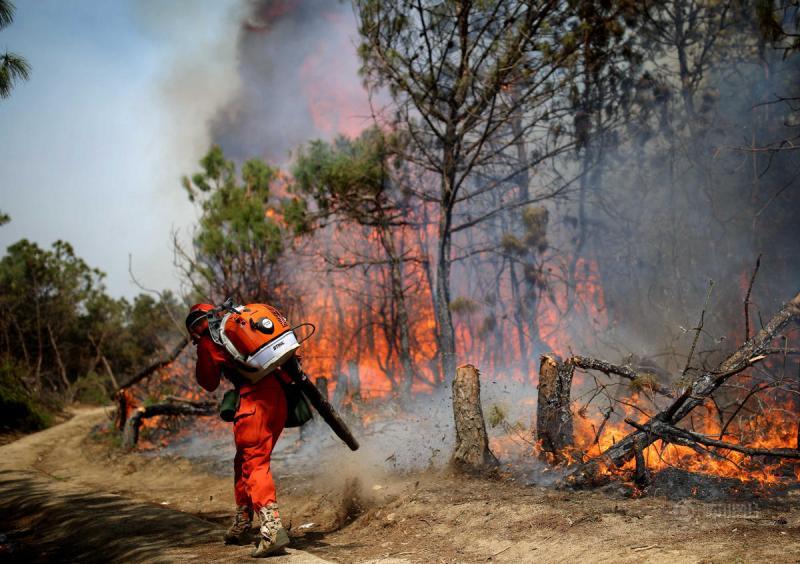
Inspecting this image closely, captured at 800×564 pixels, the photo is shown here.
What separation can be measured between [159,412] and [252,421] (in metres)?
7.25

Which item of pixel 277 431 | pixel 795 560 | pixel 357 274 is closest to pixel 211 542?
pixel 277 431

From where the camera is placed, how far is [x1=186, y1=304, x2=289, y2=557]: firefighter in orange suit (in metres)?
4.27

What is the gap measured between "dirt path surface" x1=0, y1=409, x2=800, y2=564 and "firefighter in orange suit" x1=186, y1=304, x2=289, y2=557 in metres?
0.33

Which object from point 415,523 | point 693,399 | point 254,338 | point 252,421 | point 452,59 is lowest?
point 415,523

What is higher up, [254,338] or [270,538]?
[254,338]

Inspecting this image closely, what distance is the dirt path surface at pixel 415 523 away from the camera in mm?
3711

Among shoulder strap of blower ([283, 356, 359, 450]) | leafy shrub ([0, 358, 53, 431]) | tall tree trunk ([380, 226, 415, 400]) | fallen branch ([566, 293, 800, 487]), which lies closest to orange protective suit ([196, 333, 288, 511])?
shoulder strap of blower ([283, 356, 359, 450])

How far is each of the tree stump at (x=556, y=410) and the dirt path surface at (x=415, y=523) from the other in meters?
0.82

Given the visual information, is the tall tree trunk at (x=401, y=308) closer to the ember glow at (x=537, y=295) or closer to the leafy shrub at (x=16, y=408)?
the ember glow at (x=537, y=295)

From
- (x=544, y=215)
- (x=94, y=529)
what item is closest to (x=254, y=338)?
(x=94, y=529)

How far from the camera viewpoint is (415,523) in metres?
4.88

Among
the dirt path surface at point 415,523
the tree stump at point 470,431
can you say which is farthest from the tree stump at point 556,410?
the dirt path surface at point 415,523

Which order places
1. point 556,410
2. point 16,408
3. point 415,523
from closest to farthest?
point 415,523, point 556,410, point 16,408

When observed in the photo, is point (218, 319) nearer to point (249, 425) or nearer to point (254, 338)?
point (254, 338)
